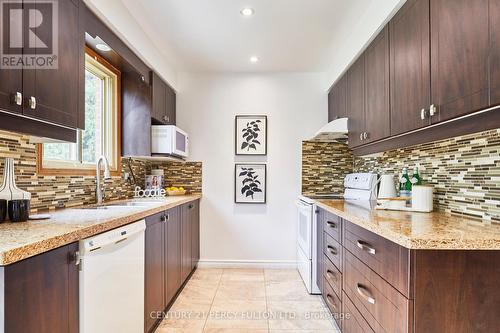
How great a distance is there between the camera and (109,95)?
9.59ft

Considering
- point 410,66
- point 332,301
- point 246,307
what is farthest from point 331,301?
point 410,66

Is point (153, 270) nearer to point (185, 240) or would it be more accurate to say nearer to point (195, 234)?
point (185, 240)

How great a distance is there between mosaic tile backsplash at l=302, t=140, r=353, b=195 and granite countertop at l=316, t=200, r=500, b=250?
2.06 m

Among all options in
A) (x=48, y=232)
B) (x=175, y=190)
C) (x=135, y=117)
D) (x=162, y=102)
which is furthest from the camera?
(x=175, y=190)

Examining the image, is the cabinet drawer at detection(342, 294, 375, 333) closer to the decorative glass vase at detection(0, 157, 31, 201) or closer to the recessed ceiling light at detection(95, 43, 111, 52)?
the decorative glass vase at detection(0, 157, 31, 201)

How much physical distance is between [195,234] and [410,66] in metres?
2.79

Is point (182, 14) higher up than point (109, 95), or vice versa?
point (182, 14)

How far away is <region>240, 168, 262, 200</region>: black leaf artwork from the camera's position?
3.87 m

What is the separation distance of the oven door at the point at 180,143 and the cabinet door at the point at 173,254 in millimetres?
705

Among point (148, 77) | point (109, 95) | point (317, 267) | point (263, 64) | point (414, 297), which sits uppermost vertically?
point (263, 64)

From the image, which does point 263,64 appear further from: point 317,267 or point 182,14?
point 317,267

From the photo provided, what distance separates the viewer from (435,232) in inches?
49.4

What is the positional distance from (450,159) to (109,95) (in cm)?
282

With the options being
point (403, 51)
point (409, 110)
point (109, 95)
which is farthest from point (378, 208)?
point (109, 95)
